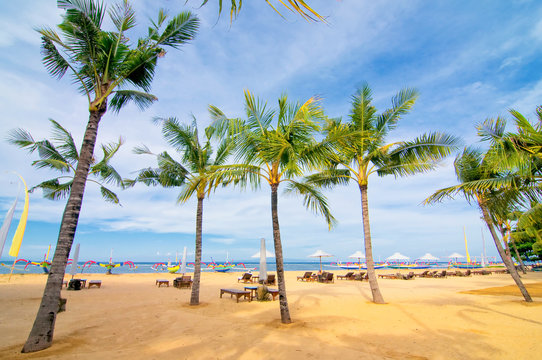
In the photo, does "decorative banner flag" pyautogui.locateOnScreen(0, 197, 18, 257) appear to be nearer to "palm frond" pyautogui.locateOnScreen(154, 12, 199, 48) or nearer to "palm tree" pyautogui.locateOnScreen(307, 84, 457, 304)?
"palm frond" pyautogui.locateOnScreen(154, 12, 199, 48)

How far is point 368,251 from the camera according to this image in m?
10.4

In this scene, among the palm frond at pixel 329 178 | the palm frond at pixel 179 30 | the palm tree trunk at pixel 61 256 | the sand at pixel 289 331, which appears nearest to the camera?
the palm tree trunk at pixel 61 256

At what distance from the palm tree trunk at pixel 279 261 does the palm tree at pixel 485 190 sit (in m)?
5.72

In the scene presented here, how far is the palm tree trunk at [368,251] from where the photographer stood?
10.2 meters

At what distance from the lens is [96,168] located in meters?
12.7

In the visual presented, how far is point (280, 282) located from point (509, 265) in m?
9.08

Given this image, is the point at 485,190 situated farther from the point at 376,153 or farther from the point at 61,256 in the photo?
the point at 61,256

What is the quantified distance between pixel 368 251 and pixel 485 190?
4929 millimetres

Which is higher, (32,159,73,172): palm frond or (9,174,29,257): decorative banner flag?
(32,159,73,172): palm frond

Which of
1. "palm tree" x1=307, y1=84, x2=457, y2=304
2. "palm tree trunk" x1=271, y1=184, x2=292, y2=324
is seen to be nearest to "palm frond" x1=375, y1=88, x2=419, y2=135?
"palm tree" x1=307, y1=84, x2=457, y2=304

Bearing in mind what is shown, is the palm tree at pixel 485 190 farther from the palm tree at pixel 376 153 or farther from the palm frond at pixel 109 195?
the palm frond at pixel 109 195

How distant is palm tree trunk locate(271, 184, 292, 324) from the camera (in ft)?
23.7

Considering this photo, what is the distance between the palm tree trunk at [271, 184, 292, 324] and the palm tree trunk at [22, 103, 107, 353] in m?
4.53

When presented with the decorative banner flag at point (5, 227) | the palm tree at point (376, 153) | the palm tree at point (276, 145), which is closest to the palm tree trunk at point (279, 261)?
the palm tree at point (276, 145)
